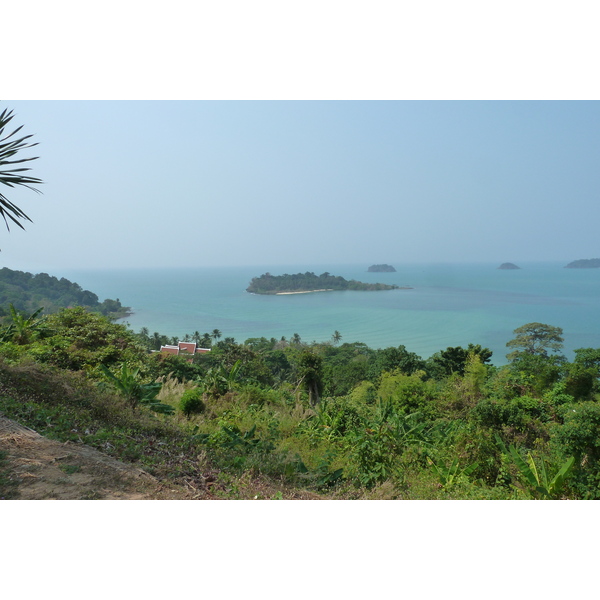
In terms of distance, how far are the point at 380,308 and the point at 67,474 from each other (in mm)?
33048

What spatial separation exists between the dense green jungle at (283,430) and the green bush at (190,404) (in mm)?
13

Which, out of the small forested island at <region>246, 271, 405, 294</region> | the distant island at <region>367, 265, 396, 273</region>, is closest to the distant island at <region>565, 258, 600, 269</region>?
the small forested island at <region>246, 271, 405, 294</region>

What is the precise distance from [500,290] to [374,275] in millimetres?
11299

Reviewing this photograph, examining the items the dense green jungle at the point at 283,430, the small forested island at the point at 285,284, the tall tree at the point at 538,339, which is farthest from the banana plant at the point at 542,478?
the small forested island at the point at 285,284

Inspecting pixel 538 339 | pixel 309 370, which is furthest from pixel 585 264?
pixel 309 370

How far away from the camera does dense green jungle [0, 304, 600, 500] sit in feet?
9.83

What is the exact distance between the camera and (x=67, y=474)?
8.68ft

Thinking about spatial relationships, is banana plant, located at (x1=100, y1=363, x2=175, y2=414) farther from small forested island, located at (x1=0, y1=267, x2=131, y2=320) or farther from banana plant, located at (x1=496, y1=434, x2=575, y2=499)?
small forested island, located at (x1=0, y1=267, x2=131, y2=320)

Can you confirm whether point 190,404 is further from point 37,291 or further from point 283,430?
point 37,291

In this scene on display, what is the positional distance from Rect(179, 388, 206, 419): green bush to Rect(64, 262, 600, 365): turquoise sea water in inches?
516

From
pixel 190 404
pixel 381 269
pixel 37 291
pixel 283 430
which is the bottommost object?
pixel 283 430

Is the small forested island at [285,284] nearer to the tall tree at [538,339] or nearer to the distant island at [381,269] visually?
the distant island at [381,269]

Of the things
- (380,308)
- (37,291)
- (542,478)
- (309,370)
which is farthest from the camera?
(380,308)
